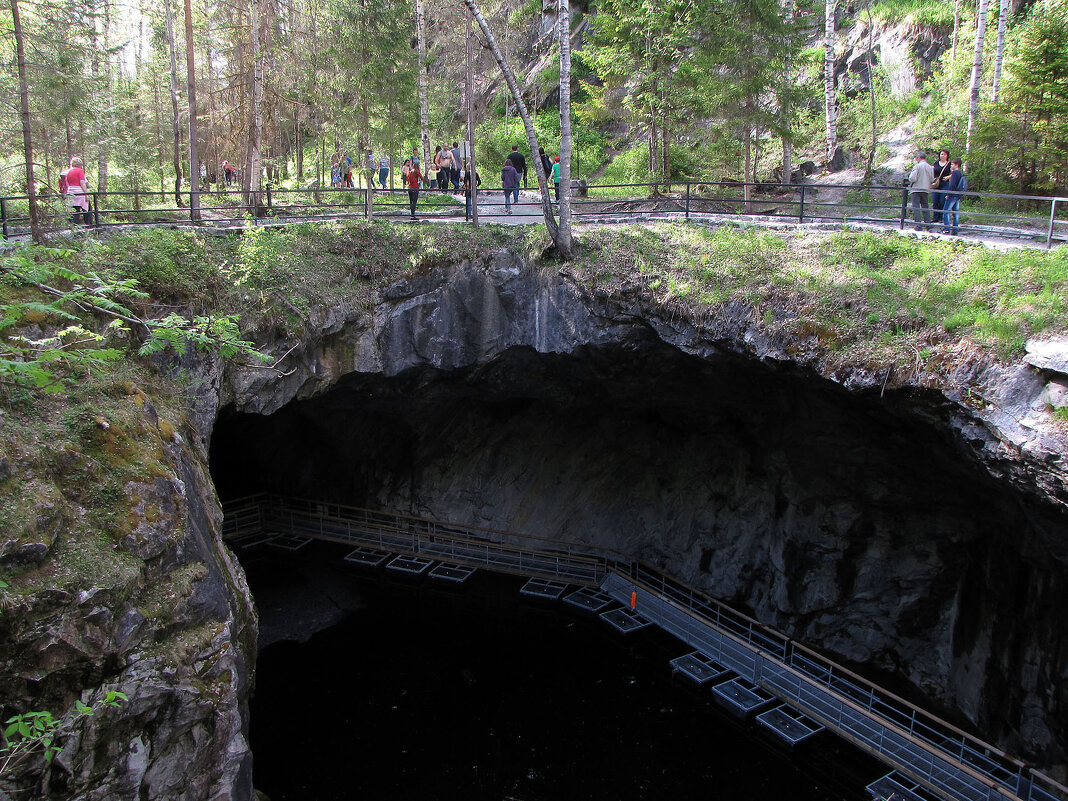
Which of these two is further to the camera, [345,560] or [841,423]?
[345,560]

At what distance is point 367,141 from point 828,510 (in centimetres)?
1758

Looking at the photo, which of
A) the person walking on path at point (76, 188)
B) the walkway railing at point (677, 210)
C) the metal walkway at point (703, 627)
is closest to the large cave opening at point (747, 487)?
the metal walkway at point (703, 627)

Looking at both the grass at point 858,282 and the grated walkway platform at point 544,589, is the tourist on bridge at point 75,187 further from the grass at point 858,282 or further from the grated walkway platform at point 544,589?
the grated walkway platform at point 544,589

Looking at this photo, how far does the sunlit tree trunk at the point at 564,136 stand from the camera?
14602mm

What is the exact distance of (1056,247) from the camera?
11.8 metres

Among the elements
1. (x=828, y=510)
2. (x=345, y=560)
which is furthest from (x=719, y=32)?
(x=345, y=560)

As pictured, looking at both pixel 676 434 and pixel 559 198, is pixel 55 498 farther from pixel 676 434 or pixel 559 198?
pixel 676 434

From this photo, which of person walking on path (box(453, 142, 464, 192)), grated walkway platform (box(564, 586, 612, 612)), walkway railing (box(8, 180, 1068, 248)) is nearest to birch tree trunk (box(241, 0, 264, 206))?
walkway railing (box(8, 180, 1068, 248))

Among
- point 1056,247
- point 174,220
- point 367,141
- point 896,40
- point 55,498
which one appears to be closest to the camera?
point 55,498

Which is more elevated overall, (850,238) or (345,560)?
(850,238)

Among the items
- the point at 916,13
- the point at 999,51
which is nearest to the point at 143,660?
the point at 999,51

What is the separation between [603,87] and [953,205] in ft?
49.4

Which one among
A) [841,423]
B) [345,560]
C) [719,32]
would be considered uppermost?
[719,32]

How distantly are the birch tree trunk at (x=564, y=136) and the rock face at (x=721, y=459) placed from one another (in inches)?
31.0
